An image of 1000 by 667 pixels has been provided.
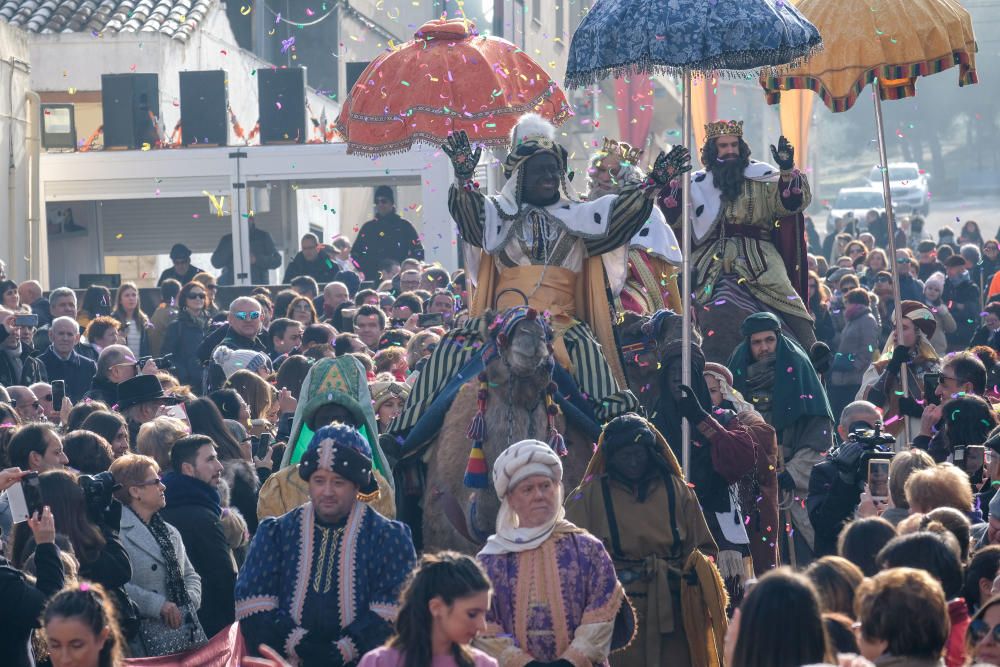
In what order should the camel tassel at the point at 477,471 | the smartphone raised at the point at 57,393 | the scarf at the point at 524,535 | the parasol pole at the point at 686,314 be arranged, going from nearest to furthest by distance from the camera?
the scarf at the point at 524,535 → the camel tassel at the point at 477,471 → the parasol pole at the point at 686,314 → the smartphone raised at the point at 57,393

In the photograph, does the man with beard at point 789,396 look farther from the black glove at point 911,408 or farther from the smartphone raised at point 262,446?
the smartphone raised at point 262,446

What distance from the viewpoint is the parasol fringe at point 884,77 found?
12625mm

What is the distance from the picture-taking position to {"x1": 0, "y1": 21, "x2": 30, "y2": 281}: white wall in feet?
81.0

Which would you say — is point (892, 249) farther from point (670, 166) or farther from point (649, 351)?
point (670, 166)

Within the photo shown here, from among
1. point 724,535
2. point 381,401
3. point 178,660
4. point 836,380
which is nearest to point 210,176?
point 836,380

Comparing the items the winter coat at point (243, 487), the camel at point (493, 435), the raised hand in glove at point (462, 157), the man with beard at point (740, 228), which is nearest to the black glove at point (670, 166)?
the raised hand in glove at point (462, 157)

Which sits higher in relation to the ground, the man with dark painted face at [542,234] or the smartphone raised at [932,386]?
the man with dark painted face at [542,234]

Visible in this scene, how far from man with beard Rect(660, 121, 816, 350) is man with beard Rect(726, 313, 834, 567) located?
3.07ft

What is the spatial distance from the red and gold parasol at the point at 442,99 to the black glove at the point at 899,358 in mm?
3163

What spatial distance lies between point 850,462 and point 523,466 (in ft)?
8.86

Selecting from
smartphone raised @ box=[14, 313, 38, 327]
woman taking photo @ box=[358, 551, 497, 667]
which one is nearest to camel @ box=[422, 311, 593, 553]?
woman taking photo @ box=[358, 551, 497, 667]

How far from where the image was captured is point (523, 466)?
7.52 m

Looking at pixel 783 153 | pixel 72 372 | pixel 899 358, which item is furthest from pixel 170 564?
pixel 72 372

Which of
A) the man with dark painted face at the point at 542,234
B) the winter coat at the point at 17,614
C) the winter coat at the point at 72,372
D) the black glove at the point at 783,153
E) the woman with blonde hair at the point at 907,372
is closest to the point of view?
the winter coat at the point at 17,614
